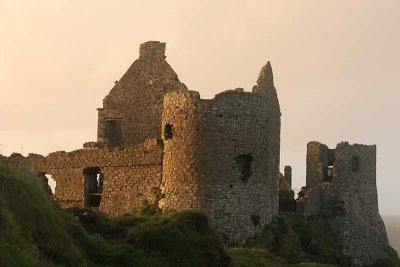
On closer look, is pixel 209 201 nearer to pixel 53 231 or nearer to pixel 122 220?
pixel 122 220

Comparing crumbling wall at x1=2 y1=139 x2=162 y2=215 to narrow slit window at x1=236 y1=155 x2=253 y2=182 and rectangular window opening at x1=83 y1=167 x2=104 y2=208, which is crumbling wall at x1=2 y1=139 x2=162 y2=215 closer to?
rectangular window opening at x1=83 y1=167 x2=104 y2=208

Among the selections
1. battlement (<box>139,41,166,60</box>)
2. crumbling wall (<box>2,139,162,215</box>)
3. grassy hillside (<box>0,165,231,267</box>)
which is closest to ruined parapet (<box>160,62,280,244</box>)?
crumbling wall (<box>2,139,162,215</box>)

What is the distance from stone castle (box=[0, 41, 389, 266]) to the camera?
26594 mm

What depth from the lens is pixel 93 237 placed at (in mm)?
17047

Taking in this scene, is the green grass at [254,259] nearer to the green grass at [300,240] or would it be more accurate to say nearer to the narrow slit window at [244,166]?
the green grass at [300,240]

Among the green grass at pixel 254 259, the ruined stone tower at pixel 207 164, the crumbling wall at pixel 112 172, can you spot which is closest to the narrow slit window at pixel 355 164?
the ruined stone tower at pixel 207 164

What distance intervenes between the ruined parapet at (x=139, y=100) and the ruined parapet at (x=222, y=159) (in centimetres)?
780

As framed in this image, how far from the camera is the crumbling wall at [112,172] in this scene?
2964cm

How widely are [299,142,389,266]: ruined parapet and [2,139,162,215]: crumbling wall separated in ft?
27.1

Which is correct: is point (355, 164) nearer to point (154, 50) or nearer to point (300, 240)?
point (300, 240)

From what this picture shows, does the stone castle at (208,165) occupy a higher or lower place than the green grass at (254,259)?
higher

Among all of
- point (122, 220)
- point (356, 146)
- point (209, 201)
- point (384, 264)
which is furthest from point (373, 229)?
point (122, 220)

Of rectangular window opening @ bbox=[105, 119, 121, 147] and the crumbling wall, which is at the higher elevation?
rectangular window opening @ bbox=[105, 119, 121, 147]

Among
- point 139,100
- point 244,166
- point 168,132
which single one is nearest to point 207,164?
point 244,166
